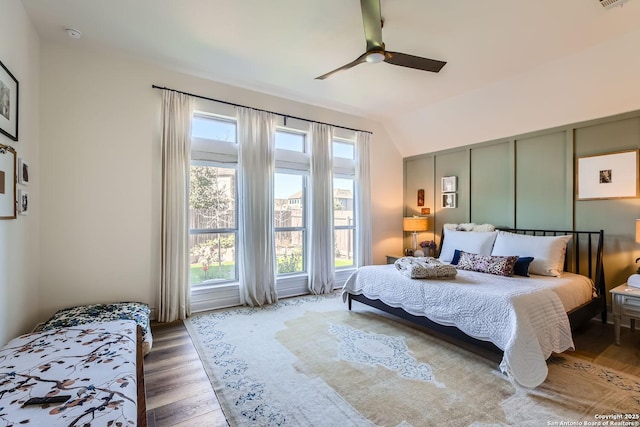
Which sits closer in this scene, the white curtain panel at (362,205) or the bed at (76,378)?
the bed at (76,378)

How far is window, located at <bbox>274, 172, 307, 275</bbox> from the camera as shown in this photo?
4.59 m

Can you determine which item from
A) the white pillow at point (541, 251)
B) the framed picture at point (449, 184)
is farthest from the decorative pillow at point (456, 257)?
the framed picture at point (449, 184)

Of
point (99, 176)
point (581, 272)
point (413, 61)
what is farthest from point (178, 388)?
point (581, 272)

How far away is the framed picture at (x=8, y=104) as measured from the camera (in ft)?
6.95

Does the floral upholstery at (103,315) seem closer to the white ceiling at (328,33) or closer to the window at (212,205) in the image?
the window at (212,205)

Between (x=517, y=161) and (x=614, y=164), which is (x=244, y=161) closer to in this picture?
(x=517, y=161)

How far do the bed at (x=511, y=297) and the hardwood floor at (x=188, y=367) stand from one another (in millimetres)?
237

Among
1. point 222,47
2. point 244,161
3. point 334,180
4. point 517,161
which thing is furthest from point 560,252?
point 222,47

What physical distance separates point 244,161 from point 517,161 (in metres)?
3.93

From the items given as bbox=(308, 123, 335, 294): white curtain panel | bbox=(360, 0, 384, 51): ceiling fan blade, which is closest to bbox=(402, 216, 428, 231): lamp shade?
bbox=(308, 123, 335, 294): white curtain panel

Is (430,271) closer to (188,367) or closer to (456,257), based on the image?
(456,257)

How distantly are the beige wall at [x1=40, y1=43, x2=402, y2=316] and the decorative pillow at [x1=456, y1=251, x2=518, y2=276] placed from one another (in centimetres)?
382

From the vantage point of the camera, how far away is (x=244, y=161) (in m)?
4.09

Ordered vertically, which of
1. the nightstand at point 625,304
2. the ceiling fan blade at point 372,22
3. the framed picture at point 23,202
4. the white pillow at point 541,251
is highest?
the ceiling fan blade at point 372,22
